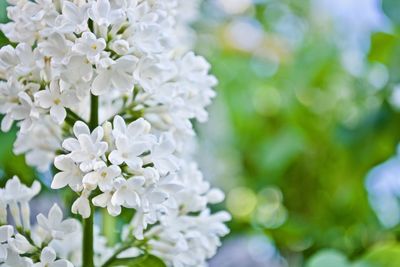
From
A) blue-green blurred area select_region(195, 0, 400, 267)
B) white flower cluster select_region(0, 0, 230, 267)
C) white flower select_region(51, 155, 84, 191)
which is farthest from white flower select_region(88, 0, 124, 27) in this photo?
blue-green blurred area select_region(195, 0, 400, 267)

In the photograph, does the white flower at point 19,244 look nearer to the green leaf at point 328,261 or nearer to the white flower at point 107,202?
the white flower at point 107,202

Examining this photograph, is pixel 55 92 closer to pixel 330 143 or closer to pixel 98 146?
pixel 98 146

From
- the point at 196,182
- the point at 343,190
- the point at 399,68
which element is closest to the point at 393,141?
the point at 399,68

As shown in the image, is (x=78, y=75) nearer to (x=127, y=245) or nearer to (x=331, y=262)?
(x=127, y=245)

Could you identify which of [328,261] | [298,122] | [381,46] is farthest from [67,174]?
[298,122]

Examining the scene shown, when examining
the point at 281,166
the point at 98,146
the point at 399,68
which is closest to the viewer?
the point at 98,146

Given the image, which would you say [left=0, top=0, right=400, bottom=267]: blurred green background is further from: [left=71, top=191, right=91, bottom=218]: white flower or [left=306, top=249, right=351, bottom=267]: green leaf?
[left=71, top=191, right=91, bottom=218]: white flower
